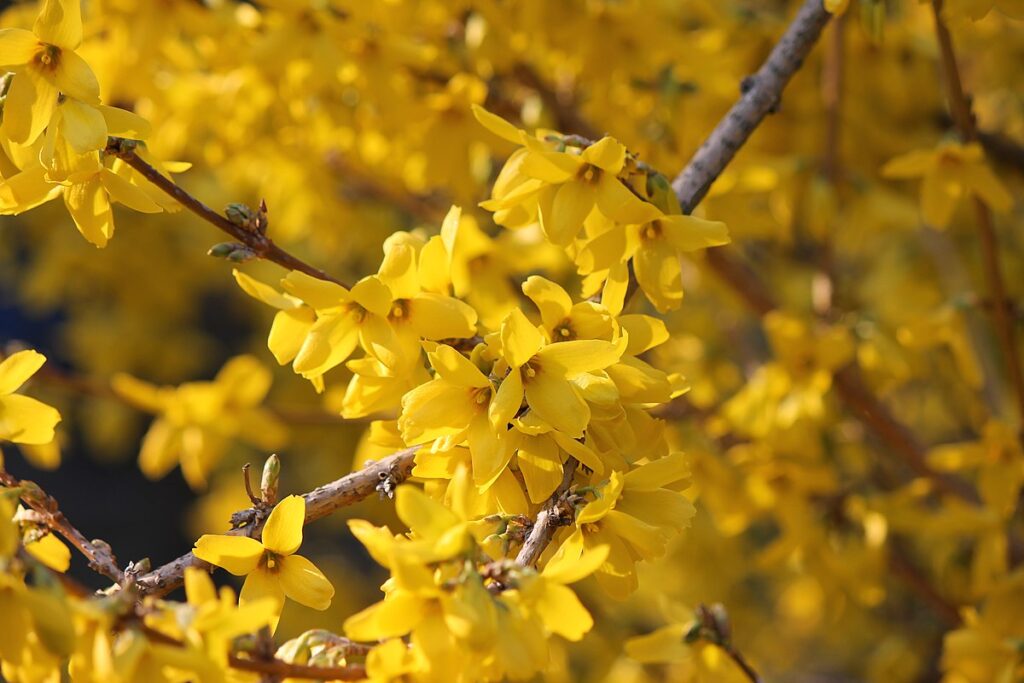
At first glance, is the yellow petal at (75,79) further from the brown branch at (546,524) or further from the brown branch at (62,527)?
the brown branch at (546,524)

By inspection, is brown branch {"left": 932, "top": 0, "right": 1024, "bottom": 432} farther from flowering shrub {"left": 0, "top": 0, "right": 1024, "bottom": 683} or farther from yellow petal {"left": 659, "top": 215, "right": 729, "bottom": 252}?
yellow petal {"left": 659, "top": 215, "right": 729, "bottom": 252}

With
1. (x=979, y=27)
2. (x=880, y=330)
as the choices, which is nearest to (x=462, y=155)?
(x=880, y=330)

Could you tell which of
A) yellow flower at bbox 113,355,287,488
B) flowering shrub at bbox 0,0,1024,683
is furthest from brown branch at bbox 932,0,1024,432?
yellow flower at bbox 113,355,287,488

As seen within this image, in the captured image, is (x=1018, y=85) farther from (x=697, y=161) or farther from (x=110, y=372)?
(x=110, y=372)

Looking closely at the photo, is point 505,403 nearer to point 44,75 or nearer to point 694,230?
point 694,230

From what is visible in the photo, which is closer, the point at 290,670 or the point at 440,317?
the point at 290,670

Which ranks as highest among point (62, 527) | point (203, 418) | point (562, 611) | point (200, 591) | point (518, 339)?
point (518, 339)

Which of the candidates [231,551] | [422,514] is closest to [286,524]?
[231,551]
